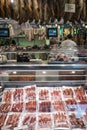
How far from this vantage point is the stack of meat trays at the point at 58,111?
305cm

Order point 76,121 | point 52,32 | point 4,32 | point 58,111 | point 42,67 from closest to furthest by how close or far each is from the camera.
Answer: point 76,121 → point 58,111 → point 42,67 → point 4,32 → point 52,32

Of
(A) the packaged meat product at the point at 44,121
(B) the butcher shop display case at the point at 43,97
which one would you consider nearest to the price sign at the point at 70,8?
(B) the butcher shop display case at the point at 43,97

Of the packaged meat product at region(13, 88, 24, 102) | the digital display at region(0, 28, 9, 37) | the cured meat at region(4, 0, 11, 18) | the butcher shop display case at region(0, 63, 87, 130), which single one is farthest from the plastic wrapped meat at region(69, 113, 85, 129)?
the digital display at region(0, 28, 9, 37)

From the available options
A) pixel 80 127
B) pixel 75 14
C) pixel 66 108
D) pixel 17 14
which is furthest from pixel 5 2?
pixel 80 127

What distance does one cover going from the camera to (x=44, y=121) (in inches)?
124

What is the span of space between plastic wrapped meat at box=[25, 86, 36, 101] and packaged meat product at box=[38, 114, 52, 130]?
56 cm

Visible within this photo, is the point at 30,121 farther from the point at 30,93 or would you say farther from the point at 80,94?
the point at 80,94

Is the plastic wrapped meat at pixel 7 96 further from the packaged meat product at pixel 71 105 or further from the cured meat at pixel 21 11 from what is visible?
the cured meat at pixel 21 11

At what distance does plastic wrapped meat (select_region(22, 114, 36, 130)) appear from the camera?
120 inches

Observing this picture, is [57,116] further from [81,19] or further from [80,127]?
[81,19]

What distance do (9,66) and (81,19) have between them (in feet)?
4.89

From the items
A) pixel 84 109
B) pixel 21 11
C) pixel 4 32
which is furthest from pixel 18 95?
pixel 4 32

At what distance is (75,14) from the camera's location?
3.57 metres

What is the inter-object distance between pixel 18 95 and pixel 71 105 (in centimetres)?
87
